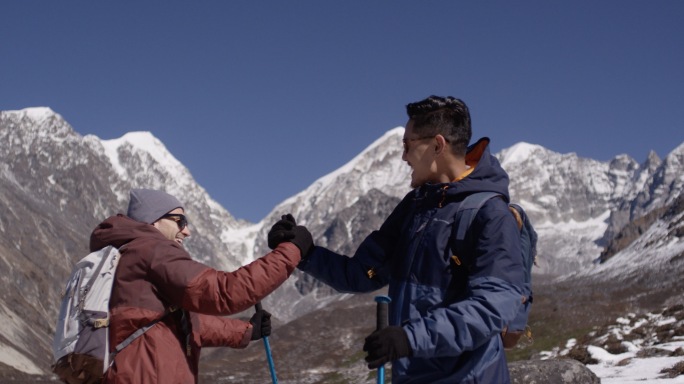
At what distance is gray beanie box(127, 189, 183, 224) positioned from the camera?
22.7ft

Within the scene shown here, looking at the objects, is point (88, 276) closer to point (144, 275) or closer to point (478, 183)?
point (144, 275)

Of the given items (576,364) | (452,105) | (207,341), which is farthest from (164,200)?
(576,364)

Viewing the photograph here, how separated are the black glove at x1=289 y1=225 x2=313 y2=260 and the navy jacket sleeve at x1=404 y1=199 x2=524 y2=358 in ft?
4.38

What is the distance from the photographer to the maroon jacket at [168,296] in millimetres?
6125

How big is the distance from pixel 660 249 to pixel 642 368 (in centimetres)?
Result: 10187

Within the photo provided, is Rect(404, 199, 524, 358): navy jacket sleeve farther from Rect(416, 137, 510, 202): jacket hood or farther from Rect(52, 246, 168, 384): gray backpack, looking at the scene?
Rect(52, 246, 168, 384): gray backpack

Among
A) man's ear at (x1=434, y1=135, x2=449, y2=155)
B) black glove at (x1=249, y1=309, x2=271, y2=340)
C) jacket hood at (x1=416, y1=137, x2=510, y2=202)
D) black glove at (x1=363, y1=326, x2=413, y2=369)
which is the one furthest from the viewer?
black glove at (x1=249, y1=309, x2=271, y2=340)

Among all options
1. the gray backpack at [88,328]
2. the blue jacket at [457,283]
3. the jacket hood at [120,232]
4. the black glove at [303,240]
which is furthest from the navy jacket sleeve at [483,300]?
the jacket hood at [120,232]

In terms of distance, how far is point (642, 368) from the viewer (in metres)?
18.5

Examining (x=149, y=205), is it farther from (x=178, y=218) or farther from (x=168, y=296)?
(x=168, y=296)

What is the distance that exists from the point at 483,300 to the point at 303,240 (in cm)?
176

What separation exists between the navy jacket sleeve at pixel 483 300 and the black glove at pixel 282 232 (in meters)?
1.44

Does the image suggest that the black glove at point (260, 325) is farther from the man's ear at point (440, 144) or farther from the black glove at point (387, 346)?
the black glove at point (387, 346)

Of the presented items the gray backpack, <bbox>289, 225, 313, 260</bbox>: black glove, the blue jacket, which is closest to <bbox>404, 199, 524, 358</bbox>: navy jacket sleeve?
the blue jacket
